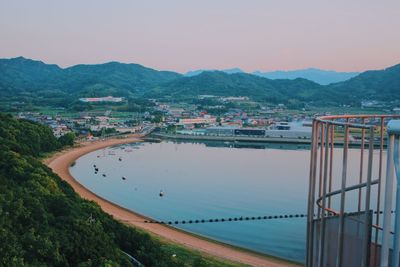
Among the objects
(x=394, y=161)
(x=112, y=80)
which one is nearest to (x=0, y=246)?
(x=394, y=161)

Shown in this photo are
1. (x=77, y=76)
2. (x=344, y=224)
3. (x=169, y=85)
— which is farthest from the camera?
(x=77, y=76)

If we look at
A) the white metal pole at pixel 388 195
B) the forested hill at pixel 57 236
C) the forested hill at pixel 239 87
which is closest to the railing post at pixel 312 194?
the white metal pole at pixel 388 195

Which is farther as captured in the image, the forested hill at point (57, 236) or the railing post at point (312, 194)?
the forested hill at point (57, 236)

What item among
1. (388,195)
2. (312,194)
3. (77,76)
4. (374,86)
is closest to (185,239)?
(312,194)

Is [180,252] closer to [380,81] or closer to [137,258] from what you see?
[137,258]

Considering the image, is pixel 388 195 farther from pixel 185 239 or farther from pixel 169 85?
pixel 169 85

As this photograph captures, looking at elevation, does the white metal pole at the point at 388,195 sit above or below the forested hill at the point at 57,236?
above

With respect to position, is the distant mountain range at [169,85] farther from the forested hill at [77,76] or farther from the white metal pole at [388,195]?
the white metal pole at [388,195]
